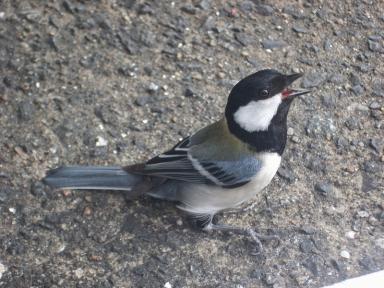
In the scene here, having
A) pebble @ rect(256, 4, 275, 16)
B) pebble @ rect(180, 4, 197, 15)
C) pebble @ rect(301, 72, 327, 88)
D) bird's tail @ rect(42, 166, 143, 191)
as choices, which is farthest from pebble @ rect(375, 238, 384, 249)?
pebble @ rect(180, 4, 197, 15)

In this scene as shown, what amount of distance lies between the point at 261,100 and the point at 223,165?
43 centimetres

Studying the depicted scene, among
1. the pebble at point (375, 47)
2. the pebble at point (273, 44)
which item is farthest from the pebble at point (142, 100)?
the pebble at point (375, 47)

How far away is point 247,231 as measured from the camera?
3.69 m

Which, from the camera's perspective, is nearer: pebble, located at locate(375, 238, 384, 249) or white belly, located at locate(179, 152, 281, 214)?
white belly, located at locate(179, 152, 281, 214)

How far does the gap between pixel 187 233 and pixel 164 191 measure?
10.8 inches

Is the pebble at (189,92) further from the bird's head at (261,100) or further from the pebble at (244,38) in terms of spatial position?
the bird's head at (261,100)

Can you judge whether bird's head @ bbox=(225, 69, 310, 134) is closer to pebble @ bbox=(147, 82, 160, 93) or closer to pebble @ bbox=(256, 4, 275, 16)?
pebble @ bbox=(147, 82, 160, 93)

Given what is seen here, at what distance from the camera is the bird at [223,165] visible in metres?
3.30

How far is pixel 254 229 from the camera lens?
3762 mm

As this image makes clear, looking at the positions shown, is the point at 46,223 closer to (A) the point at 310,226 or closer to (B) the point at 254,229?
(B) the point at 254,229

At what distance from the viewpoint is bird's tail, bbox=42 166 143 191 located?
374 cm

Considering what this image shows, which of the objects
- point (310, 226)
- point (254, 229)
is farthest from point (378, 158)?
point (254, 229)

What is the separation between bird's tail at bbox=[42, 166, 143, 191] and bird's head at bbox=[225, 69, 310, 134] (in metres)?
0.74

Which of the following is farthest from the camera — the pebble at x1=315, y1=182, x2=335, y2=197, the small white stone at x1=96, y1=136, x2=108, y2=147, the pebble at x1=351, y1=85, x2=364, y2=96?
the pebble at x1=351, y1=85, x2=364, y2=96
